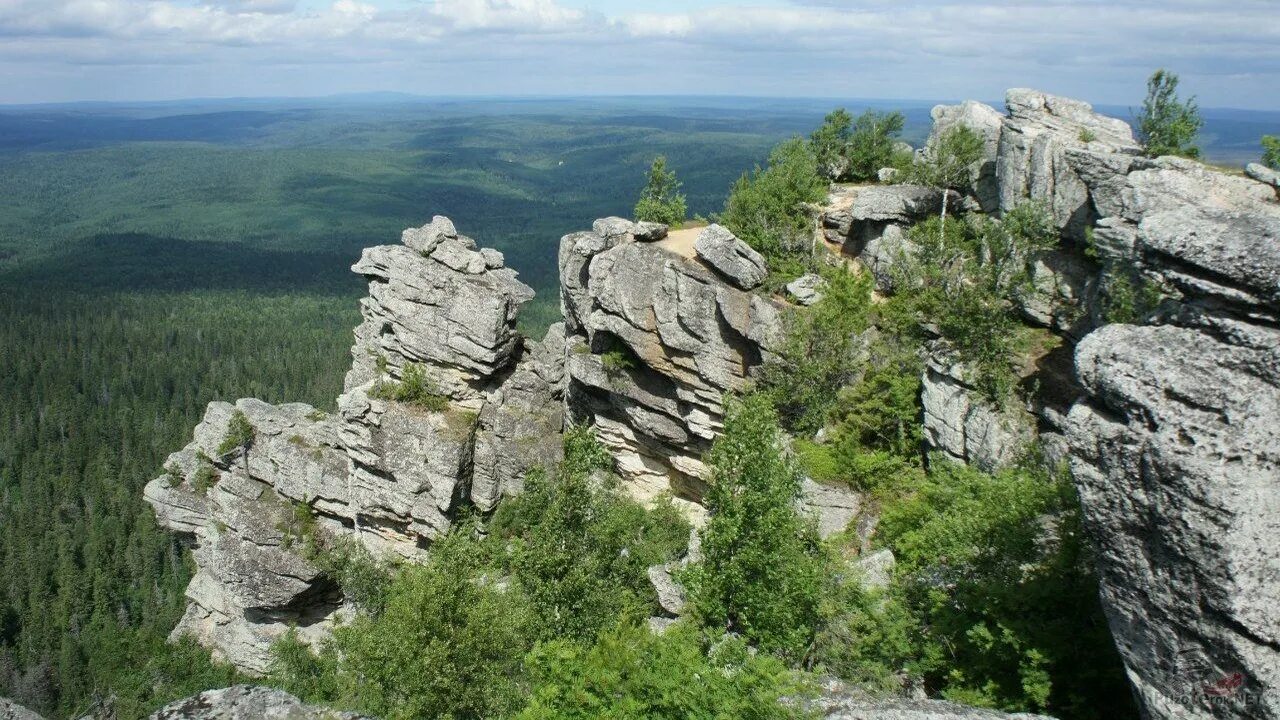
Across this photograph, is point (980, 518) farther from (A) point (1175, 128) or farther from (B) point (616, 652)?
(A) point (1175, 128)

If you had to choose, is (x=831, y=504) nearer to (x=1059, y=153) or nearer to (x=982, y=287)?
(x=982, y=287)

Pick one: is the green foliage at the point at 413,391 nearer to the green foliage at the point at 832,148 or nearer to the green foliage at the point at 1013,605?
the green foliage at the point at 832,148

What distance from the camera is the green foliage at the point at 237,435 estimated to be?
4016 centimetres

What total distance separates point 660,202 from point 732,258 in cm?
1086

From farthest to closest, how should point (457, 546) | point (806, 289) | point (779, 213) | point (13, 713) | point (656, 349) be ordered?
point (779, 213), point (656, 349), point (806, 289), point (457, 546), point (13, 713)

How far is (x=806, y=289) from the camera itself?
96.1ft

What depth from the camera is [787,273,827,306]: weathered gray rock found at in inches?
1148

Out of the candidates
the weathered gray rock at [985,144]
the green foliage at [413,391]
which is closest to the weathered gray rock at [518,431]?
the green foliage at [413,391]

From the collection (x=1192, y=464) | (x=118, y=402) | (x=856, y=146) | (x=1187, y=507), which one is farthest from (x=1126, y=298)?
(x=118, y=402)

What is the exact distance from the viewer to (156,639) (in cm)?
4916

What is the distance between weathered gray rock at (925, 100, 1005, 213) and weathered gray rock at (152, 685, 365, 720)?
2815cm

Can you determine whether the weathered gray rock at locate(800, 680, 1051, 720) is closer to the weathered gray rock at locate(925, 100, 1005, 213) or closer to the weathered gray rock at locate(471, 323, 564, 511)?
the weathered gray rock at locate(925, 100, 1005, 213)

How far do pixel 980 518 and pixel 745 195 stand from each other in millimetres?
20809

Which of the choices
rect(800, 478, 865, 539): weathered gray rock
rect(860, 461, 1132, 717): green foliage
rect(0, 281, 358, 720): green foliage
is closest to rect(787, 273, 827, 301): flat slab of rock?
rect(800, 478, 865, 539): weathered gray rock
